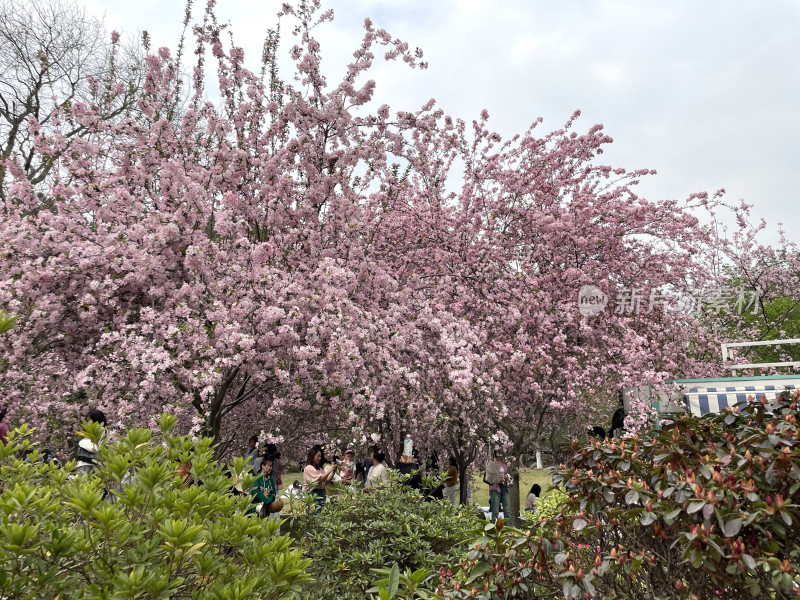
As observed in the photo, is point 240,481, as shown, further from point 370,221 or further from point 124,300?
point 370,221

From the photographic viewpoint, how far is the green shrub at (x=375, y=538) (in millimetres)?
4500

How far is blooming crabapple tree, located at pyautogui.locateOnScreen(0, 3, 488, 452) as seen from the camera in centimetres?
688

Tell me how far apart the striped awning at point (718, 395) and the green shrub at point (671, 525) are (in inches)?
301

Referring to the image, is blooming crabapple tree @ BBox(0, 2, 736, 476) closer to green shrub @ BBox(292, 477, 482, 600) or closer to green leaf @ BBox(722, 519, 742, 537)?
green shrub @ BBox(292, 477, 482, 600)

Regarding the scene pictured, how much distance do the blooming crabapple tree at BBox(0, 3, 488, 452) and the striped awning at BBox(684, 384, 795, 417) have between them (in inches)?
222

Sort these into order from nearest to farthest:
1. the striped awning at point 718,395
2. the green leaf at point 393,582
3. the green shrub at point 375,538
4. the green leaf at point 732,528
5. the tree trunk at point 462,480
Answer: the green leaf at point 732,528 → the green leaf at point 393,582 → the green shrub at point 375,538 → the striped awning at point 718,395 → the tree trunk at point 462,480

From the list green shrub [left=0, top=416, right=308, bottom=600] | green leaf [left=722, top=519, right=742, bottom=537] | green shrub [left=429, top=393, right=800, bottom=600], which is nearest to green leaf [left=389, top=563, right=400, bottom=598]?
green shrub [left=0, top=416, right=308, bottom=600]

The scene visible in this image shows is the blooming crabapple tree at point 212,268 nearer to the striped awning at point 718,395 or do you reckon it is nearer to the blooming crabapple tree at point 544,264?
the blooming crabapple tree at point 544,264

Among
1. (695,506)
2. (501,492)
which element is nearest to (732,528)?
(695,506)

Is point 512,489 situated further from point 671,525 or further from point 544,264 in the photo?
point 671,525

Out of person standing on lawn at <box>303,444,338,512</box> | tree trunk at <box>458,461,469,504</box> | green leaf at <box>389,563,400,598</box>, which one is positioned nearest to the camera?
green leaf at <box>389,563,400,598</box>

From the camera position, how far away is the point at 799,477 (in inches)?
84.4

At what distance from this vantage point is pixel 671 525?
252 cm

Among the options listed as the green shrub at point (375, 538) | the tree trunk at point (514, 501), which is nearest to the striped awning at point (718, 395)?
the tree trunk at point (514, 501)
